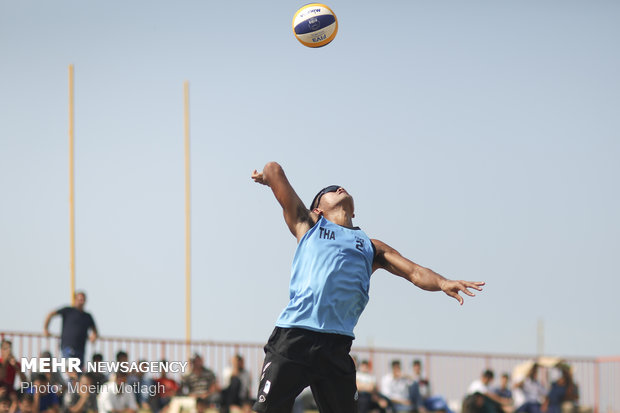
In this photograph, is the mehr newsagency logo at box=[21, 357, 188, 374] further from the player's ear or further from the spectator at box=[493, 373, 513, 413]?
the player's ear

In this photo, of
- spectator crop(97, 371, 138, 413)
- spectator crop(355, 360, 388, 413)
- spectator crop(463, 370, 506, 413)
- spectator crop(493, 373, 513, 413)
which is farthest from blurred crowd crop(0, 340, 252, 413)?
spectator crop(493, 373, 513, 413)

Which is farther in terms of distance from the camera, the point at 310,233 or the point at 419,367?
the point at 419,367

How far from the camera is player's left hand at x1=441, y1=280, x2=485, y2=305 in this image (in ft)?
22.9

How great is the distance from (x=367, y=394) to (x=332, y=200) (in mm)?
9101

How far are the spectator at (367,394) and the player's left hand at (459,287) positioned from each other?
8.65 metres

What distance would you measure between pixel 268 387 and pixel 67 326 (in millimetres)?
8471

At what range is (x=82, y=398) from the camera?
46.3 feet

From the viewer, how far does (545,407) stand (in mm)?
18125

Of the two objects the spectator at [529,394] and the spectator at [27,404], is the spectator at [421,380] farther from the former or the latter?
the spectator at [27,404]

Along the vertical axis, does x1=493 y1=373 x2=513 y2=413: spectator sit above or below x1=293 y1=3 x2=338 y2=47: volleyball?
below

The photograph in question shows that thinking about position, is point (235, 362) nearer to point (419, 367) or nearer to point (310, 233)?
point (419, 367)

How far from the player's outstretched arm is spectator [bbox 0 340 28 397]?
26.1 ft

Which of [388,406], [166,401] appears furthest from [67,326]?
[388,406]

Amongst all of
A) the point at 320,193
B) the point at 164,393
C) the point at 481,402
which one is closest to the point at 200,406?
the point at 164,393
